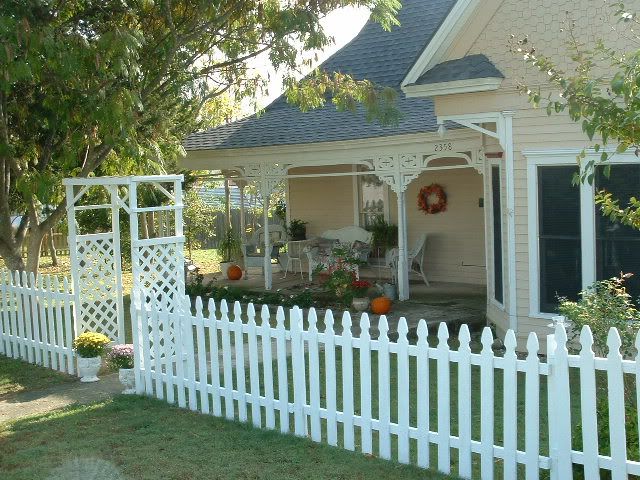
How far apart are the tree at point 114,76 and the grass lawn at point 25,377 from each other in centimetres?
175

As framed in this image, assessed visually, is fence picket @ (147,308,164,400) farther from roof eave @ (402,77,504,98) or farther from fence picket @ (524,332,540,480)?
roof eave @ (402,77,504,98)

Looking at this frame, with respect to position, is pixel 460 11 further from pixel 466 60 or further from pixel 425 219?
pixel 425 219

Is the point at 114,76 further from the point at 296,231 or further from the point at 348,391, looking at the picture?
the point at 296,231

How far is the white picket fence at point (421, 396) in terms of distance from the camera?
17.8 feet

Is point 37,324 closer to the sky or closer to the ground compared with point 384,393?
closer to the sky

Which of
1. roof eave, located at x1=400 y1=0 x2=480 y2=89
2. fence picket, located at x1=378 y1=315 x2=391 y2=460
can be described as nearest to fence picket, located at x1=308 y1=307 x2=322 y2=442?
fence picket, located at x1=378 y1=315 x2=391 y2=460

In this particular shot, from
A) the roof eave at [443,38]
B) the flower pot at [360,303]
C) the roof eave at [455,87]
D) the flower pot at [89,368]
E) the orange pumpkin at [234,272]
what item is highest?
the roof eave at [443,38]

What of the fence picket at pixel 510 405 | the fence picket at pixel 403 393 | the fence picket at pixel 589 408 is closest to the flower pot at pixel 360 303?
the fence picket at pixel 403 393

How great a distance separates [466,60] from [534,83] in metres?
1.02

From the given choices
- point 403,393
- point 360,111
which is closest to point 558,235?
point 403,393

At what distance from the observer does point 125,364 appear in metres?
9.34

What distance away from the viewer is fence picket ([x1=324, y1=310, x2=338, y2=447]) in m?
6.91

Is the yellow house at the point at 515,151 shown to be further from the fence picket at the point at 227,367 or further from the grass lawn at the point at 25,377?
the grass lawn at the point at 25,377

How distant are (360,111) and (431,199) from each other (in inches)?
95.3
